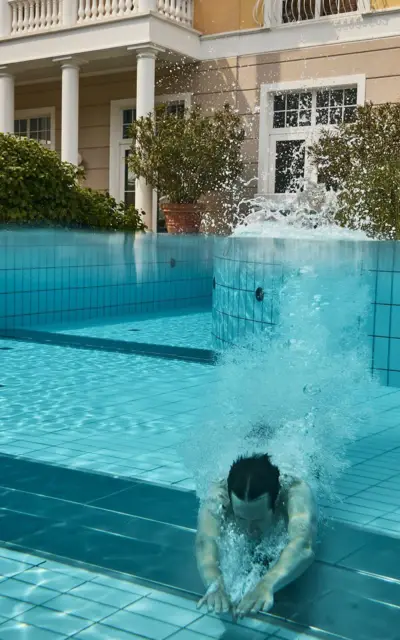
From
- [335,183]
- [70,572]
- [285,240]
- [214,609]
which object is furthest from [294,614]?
[335,183]

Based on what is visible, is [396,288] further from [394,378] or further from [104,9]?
[104,9]

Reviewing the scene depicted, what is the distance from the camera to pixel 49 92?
18.5 metres

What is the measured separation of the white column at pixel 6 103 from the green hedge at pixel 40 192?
237 inches

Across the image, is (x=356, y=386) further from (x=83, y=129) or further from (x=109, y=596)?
(x=83, y=129)

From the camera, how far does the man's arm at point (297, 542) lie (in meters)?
2.43

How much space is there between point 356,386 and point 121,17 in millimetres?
11008

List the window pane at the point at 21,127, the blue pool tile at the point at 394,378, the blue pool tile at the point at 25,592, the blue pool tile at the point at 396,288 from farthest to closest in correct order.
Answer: the window pane at the point at 21,127 → the blue pool tile at the point at 394,378 → the blue pool tile at the point at 396,288 → the blue pool tile at the point at 25,592

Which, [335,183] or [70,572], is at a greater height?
[335,183]

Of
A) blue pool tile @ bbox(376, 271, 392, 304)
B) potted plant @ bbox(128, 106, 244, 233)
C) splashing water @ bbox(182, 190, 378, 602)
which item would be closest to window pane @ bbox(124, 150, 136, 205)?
potted plant @ bbox(128, 106, 244, 233)

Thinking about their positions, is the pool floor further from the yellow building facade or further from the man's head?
the yellow building facade

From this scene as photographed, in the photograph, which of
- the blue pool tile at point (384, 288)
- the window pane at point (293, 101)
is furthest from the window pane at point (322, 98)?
the blue pool tile at point (384, 288)

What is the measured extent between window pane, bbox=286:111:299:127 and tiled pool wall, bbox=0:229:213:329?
417 cm

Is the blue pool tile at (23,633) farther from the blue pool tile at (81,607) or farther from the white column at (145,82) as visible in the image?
the white column at (145,82)

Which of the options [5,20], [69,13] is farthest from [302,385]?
[5,20]
